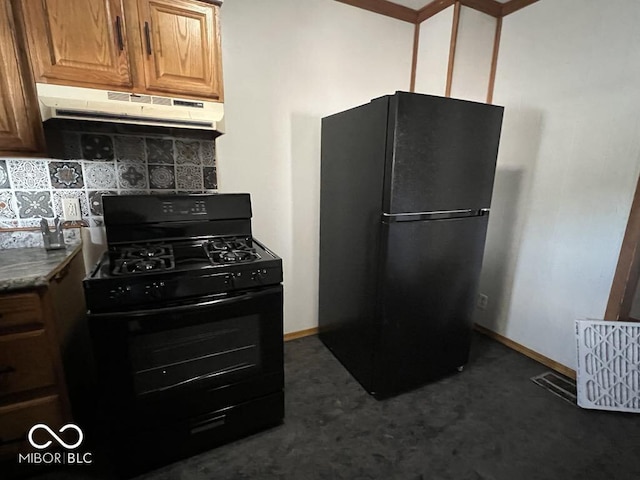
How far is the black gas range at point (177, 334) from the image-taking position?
1259 mm

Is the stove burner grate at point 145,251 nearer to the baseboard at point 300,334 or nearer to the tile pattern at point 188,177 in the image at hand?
the tile pattern at point 188,177

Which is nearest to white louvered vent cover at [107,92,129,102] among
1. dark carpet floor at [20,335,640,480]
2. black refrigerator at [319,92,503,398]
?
black refrigerator at [319,92,503,398]

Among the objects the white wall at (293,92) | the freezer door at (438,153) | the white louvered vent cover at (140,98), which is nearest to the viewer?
the white louvered vent cover at (140,98)

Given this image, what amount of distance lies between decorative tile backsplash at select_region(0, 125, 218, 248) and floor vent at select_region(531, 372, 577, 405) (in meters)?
2.57

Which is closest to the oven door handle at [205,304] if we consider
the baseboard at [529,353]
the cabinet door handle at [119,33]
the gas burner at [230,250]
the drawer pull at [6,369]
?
the gas burner at [230,250]

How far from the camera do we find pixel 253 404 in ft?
5.20

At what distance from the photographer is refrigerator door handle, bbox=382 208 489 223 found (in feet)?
5.44

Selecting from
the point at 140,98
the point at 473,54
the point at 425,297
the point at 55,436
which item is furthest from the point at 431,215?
the point at 55,436

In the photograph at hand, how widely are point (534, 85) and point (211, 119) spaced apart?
2.16 m

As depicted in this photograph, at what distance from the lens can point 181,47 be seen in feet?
5.00

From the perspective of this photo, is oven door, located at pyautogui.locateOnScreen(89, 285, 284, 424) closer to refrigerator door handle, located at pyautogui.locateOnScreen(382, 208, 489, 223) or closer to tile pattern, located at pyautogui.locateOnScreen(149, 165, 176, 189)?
refrigerator door handle, located at pyautogui.locateOnScreen(382, 208, 489, 223)

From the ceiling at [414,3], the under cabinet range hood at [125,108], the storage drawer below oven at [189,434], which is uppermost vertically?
the ceiling at [414,3]

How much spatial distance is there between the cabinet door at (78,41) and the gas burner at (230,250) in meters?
0.85

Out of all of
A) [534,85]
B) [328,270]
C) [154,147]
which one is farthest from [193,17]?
[534,85]
